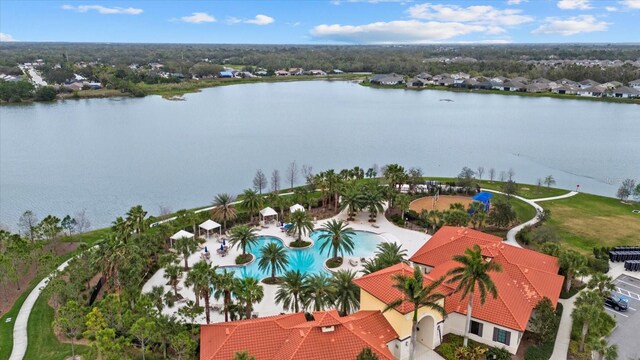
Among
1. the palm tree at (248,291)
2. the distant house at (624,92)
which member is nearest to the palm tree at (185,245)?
the palm tree at (248,291)

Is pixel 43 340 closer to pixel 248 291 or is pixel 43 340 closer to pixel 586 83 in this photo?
pixel 248 291

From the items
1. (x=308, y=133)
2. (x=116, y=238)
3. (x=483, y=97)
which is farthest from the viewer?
(x=483, y=97)

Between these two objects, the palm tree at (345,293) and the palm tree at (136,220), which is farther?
the palm tree at (136,220)

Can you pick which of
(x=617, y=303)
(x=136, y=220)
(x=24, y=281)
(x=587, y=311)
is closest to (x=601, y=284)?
(x=587, y=311)

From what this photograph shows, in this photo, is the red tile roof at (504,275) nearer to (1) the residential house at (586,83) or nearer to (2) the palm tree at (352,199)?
(2) the palm tree at (352,199)

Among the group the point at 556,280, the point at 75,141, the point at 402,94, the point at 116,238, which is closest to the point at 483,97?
the point at 402,94

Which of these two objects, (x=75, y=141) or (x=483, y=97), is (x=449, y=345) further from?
(x=483, y=97)
